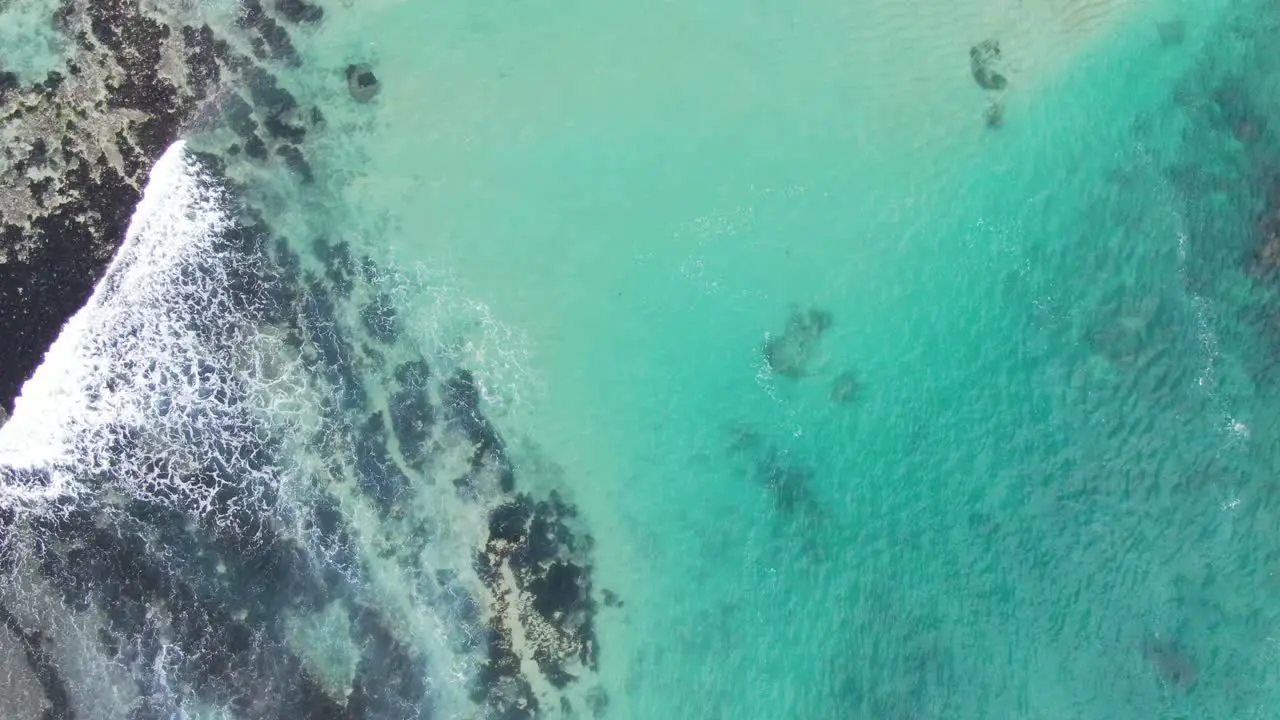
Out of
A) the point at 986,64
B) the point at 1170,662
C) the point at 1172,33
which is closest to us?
the point at 1170,662

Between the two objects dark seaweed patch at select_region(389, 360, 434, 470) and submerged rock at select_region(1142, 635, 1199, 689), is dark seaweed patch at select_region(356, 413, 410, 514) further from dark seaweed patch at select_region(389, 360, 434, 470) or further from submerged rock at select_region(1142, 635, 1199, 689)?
submerged rock at select_region(1142, 635, 1199, 689)

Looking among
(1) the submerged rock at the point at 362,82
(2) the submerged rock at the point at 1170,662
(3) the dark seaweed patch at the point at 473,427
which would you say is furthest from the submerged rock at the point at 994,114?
(1) the submerged rock at the point at 362,82

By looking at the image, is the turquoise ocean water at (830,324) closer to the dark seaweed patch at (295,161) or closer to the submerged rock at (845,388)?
the submerged rock at (845,388)

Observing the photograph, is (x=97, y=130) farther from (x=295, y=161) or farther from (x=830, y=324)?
(x=830, y=324)

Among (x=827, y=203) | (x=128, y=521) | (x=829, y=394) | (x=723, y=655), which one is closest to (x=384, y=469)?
(x=128, y=521)

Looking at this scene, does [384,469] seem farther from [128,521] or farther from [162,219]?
[162,219]

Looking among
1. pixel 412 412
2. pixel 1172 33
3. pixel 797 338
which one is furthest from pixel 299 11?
pixel 1172 33
